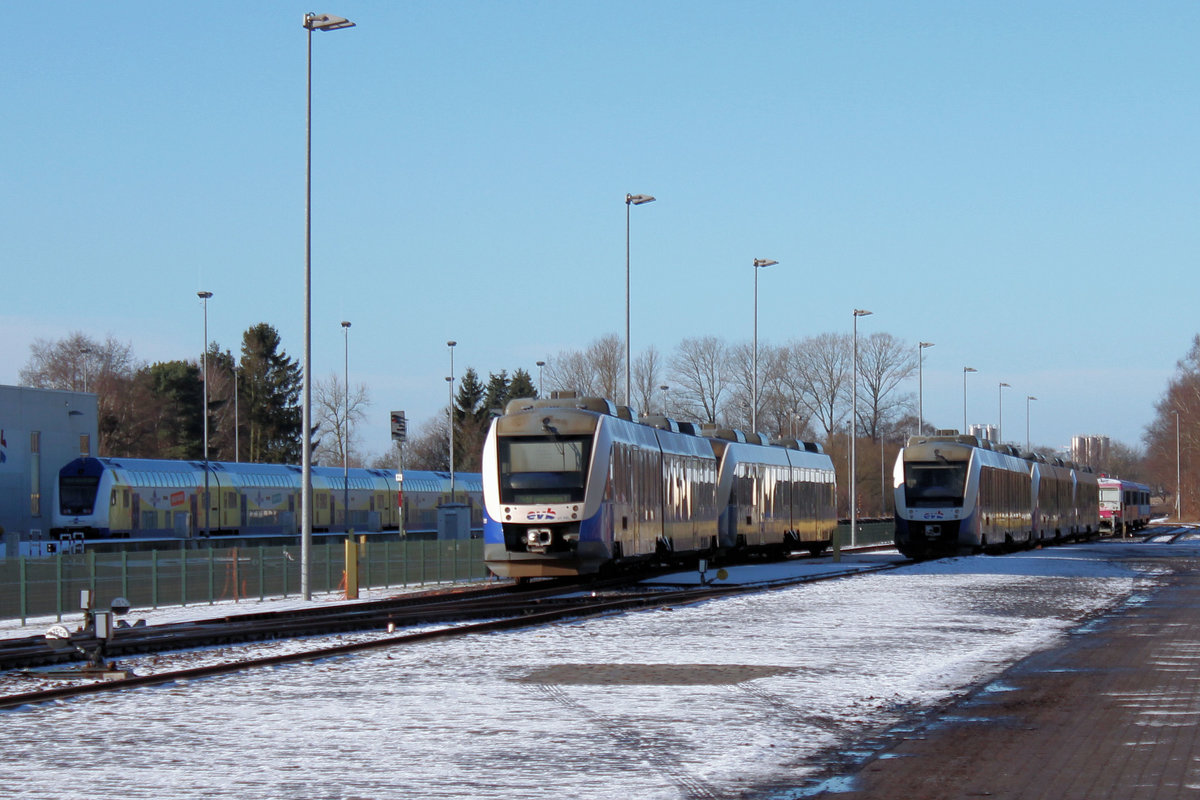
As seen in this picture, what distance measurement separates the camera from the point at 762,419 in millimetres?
110938

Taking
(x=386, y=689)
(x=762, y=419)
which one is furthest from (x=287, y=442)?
(x=386, y=689)

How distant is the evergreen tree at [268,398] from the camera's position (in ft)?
404

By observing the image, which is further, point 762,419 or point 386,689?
point 762,419

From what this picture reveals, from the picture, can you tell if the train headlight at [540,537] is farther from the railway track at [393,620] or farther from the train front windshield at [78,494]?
the train front windshield at [78,494]

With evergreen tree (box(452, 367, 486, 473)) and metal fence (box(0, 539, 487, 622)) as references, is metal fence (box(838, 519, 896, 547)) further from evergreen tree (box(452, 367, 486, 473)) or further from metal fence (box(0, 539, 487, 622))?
evergreen tree (box(452, 367, 486, 473))

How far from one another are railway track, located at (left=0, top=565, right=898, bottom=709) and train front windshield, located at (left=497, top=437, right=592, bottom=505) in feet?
6.39

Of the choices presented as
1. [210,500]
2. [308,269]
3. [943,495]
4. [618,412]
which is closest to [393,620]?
[308,269]

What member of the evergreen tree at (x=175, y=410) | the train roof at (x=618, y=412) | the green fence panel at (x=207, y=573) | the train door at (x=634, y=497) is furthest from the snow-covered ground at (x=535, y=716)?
the evergreen tree at (x=175, y=410)

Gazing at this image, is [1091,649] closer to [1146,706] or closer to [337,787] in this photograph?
[1146,706]

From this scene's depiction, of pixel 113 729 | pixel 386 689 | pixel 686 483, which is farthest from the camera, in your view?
pixel 686 483

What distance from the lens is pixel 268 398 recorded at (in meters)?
123

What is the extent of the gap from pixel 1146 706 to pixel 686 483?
25511 millimetres

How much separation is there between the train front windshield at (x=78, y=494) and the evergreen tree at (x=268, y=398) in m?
60.2

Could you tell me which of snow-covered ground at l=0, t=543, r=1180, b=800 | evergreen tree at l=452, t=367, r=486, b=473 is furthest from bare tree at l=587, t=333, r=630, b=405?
snow-covered ground at l=0, t=543, r=1180, b=800
